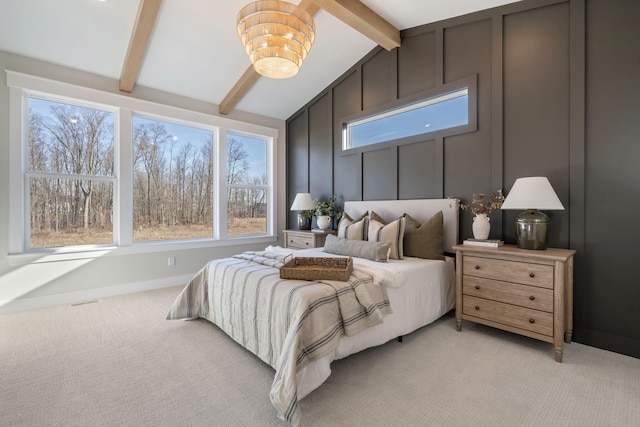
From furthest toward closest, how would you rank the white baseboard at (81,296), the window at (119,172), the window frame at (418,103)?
the window at (119,172), the white baseboard at (81,296), the window frame at (418,103)

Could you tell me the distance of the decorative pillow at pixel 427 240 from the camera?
295 cm

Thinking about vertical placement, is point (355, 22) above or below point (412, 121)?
above

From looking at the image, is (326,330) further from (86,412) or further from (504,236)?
(504,236)

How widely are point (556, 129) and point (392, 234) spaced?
5.66 ft

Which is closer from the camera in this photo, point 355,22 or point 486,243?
point 486,243

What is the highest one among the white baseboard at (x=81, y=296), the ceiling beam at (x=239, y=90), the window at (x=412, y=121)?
the ceiling beam at (x=239, y=90)

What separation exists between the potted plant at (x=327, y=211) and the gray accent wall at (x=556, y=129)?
1.07 metres

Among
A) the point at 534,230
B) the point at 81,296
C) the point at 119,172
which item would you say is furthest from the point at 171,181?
the point at 534,230

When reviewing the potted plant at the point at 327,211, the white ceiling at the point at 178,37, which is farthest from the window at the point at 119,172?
the potted plant at the point at 327,211

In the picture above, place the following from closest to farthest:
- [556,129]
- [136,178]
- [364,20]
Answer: [556,129]
[364,20]
[136,178]

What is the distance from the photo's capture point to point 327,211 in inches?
179

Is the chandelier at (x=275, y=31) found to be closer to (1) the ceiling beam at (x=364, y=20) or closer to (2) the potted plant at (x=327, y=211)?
(1) the ceiling beam at (x=364, y=20)

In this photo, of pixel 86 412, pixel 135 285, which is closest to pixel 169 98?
pixel 135 285

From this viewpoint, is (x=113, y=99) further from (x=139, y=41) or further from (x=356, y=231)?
(x=356, y=231)
